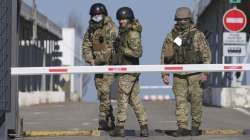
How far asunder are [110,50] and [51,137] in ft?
5.44

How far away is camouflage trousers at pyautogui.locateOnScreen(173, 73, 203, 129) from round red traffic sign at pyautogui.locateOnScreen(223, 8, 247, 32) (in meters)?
13.9

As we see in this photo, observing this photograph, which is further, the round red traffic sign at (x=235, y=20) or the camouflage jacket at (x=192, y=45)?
the round red traffic sign at (x=235, y=20)

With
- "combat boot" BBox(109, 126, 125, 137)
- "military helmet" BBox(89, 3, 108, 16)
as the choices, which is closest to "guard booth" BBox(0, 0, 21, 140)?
"combat boot" BBox(109, 126, 125, 137)

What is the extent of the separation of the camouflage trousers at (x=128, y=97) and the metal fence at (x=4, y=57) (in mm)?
1729

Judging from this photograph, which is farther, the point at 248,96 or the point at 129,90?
the point at 248,96

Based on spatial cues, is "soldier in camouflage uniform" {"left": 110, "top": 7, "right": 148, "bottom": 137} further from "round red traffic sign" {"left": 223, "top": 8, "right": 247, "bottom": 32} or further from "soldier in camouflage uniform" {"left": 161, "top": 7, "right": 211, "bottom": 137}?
"round red traffic sign" {"left": 223, "top": 8, "right": 247, "bottom": 32}

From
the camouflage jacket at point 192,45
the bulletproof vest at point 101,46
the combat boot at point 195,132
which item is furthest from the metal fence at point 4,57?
the combat boot at point 195,132

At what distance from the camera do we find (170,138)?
11539 millimetres

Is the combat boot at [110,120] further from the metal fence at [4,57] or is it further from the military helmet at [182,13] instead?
the metal fence at [4,57]

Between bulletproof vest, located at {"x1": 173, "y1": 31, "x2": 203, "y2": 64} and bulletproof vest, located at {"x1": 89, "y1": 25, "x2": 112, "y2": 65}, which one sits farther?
bulletproof vest, located at {"x1": 89, "y1": 25, "x2": 112, "y2": 65}

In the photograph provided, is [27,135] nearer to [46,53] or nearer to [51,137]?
[51,137]

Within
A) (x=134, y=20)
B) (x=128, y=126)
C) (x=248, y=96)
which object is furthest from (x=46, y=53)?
(x=134, y=20)

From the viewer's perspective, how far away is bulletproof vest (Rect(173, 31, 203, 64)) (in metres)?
11.9

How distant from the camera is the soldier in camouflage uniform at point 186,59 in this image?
1185cm
